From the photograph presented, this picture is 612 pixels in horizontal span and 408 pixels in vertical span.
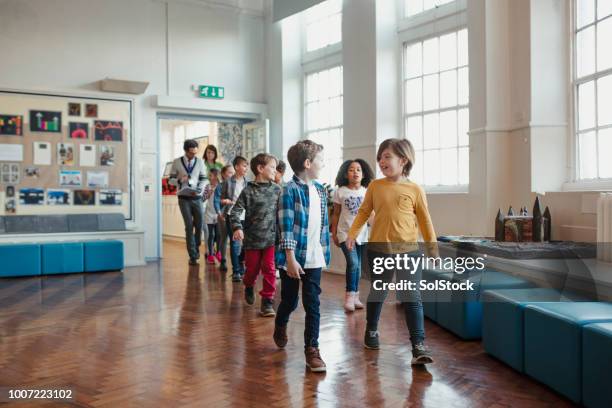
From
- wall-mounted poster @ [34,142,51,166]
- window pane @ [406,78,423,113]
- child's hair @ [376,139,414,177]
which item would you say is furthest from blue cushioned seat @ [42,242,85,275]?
child's hair @ [376,139,414,177]

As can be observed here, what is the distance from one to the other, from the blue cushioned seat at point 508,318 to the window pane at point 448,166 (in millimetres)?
3301

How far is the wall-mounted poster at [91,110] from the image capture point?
28.5 feet

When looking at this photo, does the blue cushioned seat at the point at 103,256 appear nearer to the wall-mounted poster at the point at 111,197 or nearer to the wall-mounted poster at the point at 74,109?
the wall-mounted poster at the point at 111,197

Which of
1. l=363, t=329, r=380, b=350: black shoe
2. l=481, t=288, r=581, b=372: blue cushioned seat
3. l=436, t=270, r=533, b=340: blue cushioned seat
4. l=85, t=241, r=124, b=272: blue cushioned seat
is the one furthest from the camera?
l=85, t=241, r=124, b=272: blue cushioned seat

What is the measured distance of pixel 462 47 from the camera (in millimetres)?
6691

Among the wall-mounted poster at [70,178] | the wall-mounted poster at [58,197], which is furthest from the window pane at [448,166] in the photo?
the wall-mounted poster at [58,197]

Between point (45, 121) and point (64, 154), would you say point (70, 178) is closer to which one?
point (64, 154)

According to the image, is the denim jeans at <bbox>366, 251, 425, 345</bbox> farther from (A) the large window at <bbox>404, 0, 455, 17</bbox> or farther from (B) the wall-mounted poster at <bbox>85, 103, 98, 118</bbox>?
(B) the wall-mounted poster at <bbox>85, 103, 98, 118</bbox>

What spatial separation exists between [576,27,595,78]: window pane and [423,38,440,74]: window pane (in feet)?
6.74

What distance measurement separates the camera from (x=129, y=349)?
12.4 feet

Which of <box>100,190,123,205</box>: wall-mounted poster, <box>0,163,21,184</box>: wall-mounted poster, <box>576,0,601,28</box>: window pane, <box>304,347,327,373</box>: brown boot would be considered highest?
<box>576,0,601,28</box>: window pane

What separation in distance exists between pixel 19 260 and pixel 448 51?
597cm

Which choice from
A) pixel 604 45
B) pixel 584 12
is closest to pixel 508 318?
pixel 604 45

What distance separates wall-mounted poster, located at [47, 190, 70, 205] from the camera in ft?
27.7
